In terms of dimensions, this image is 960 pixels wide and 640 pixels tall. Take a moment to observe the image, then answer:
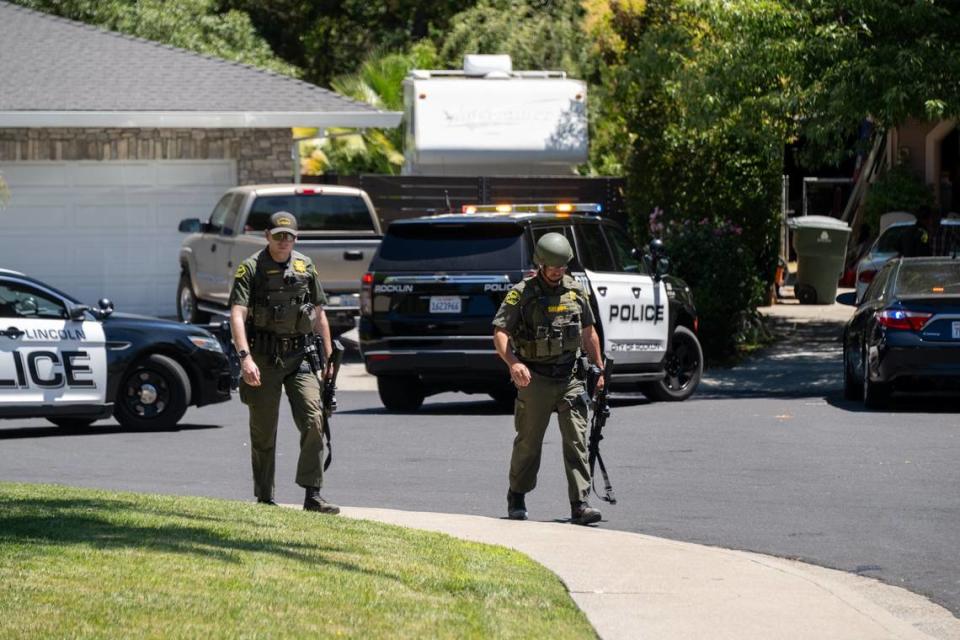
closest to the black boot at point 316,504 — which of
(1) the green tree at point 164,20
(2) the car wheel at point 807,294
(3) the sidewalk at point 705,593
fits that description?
(3) the sidewalk at point 705,593

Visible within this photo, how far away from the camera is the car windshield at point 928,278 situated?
645 inches

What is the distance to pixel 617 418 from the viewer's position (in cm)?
1611

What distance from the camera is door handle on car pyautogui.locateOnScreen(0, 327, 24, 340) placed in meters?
14.7

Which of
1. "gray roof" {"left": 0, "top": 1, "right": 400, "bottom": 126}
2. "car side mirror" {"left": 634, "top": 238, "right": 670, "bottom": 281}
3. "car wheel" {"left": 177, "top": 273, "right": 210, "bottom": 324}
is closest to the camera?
"car side mirror" {"left": 634, "top": 238, "right": 670, "bottom": 281}

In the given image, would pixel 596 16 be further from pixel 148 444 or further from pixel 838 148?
pixel 148 444

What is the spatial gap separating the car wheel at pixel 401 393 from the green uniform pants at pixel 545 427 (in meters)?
6.45

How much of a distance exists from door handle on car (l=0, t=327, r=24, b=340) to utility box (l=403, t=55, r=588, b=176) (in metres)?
12.2

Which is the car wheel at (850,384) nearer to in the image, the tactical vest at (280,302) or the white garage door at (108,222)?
the tactical vest at (280,302)

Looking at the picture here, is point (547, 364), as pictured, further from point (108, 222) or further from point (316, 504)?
point (108, 222)

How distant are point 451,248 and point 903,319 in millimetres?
4158

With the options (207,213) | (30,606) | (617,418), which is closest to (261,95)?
(207,213)

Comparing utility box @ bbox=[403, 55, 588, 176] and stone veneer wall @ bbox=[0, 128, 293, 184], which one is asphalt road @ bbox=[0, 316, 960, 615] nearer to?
utility box @ bbox=[403, 55, 588, 176]

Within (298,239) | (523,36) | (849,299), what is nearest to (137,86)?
(298,239)

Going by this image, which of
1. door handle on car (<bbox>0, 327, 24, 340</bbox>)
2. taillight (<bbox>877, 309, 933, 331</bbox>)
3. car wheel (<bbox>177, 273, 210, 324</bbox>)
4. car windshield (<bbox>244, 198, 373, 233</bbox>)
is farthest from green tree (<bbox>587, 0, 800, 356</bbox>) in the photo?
door handle on car (<bbox>0, 327, 24, 340</bbox>)
